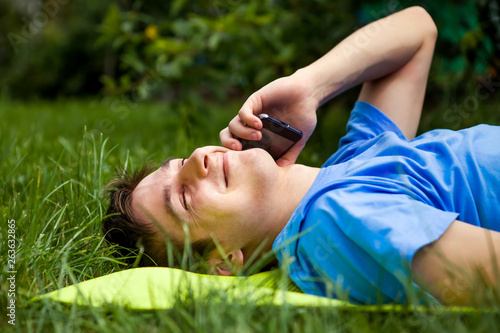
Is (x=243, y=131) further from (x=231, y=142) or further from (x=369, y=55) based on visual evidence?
(x=369, y=55)

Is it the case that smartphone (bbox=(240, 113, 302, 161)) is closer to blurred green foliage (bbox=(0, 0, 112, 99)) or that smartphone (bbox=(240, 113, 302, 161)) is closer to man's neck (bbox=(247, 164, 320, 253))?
man's neck (bbox=(247, 164, 320, 253))

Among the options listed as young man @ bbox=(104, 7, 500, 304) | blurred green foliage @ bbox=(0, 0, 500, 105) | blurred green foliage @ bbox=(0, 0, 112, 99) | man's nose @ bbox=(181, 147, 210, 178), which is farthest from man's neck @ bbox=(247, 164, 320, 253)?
blurred green foliage @ bbox=(0, 0, 112, 99)

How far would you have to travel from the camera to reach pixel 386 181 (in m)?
1.42

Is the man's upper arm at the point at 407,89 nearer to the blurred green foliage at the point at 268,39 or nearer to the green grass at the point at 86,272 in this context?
the green grass at the point at 86,272

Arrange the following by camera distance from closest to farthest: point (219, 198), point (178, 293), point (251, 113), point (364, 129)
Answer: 1. point (178, 293)
2. point (219, 198)
3. point (251, 113)
4. point (364, 129)

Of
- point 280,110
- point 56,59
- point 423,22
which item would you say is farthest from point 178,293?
point 56,59

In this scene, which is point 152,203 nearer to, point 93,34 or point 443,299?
point 443,299

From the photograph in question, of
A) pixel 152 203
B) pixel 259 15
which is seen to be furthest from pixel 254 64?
pixel 152 203

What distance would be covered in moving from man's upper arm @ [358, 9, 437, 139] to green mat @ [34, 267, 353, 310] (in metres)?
0.98

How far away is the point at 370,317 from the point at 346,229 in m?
0.24

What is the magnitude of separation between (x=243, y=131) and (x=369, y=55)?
27.5 inches

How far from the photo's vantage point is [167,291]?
4.25 ft

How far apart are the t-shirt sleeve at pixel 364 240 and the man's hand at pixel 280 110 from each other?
434 millimetres

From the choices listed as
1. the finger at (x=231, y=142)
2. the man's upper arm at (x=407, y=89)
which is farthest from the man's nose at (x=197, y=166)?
the man's upper arm at (x=407, y=89)
